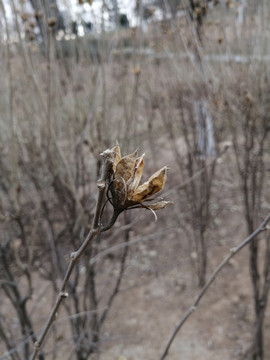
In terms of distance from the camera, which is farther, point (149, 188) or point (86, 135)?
point (86, 135)

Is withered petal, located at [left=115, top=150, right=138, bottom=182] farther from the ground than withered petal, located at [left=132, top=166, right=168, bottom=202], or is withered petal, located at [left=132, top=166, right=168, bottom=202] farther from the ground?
withered petal, located at [left=115, top=150, right=138, bottom=182]

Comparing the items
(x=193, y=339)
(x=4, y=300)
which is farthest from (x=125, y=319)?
(x=4, y=300)

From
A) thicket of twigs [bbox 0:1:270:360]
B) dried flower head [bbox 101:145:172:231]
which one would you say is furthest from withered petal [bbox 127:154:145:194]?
thicket of twigs [bbox 0:1:270:360]

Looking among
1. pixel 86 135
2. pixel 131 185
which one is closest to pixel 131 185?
pixel 131 185

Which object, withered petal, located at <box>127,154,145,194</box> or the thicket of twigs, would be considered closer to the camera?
withered petal, located at <box>127,154,145,194</box>

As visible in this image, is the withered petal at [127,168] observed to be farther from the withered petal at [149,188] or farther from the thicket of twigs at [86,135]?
the thicket of twigs at [86,135]

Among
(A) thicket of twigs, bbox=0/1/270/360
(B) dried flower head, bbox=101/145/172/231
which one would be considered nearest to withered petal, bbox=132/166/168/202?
(B) dried flower head, bbox=101/145/172/231

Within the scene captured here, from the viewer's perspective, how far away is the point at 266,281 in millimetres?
1870

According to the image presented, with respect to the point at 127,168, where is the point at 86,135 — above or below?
below

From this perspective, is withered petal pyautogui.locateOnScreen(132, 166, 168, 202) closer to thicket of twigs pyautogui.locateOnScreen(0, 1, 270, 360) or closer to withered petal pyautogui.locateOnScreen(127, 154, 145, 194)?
withered petal pyautogui.locateOnScreen(127, 154, 145, 194)

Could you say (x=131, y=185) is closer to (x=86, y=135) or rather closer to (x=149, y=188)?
(x=149, y=188)

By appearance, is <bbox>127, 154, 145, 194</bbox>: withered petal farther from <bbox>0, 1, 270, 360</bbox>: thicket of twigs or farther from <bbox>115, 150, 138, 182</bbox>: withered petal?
<bbox>0, 1, 270, 360</bbox>: thicket of twigs

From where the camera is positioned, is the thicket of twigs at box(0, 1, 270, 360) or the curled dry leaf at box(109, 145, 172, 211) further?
the thicket of twigs at box(0, 1, 270, 360)

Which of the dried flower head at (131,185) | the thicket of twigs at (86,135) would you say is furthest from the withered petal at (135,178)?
the thicket of twigs at (86,135)
